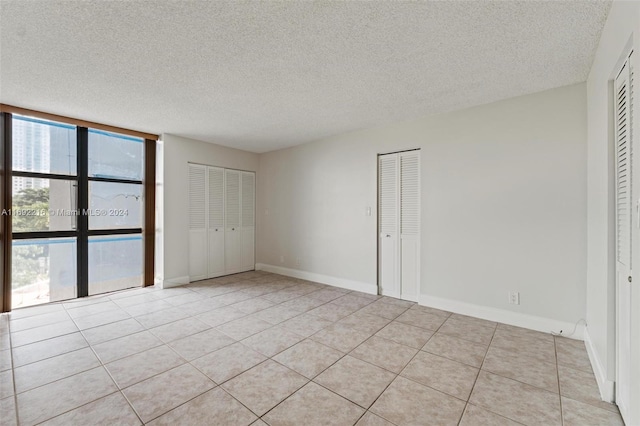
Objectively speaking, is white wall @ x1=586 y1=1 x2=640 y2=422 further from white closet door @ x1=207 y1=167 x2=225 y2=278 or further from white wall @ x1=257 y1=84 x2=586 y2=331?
white closet door @ x1=207 y1=167 x2=225 y2=278

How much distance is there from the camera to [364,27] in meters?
1.99

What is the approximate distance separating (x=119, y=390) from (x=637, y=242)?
3.28 meters

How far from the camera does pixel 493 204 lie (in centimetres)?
328

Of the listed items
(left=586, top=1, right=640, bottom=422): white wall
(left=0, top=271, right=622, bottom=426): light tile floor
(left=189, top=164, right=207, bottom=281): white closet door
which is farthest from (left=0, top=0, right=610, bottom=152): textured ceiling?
(left=0, top=271, right=622, bottom=426): light tile floor

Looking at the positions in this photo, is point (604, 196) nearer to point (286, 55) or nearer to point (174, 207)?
point (286, 55)

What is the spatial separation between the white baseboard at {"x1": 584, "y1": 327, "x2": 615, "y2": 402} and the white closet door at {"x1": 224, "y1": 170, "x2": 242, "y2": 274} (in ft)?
17.6

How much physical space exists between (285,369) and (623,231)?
2.56 metres

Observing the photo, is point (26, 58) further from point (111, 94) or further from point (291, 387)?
point (291, 387)

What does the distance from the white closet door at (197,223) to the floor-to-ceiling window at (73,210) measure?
25.5 inches

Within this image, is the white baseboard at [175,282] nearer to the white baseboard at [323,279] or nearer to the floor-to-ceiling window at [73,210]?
the floor-to-ceiling window at [73,210]

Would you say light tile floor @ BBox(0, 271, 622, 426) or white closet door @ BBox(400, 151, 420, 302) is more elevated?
white closet door @ BBox(400, 151, 420, 302)

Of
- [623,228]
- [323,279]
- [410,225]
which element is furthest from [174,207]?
[623,228]

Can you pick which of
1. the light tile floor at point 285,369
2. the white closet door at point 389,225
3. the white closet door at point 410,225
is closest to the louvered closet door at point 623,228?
the light tile floor at point 285,369

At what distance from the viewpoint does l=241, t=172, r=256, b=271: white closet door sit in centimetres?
600
